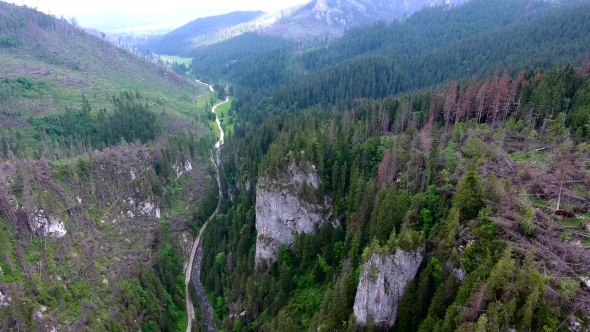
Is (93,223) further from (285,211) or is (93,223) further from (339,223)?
(339,223)

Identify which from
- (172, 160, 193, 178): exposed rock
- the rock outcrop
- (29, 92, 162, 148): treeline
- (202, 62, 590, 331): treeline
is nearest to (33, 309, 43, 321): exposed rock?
(202, 62, 590, 331): treeline

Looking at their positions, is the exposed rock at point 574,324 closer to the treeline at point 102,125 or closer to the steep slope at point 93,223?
the steep slope at point 93,223

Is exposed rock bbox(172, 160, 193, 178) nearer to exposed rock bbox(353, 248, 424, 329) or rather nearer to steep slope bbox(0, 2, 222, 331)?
steep slope bbox(0, 2, 222, 331)

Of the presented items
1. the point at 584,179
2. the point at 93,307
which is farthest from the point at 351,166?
the point at 93,307

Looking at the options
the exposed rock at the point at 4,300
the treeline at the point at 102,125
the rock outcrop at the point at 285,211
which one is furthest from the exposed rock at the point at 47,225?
the treeline at the point at 102,125

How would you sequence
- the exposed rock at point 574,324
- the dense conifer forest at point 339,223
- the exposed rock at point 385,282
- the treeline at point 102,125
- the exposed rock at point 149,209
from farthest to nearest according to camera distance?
the treeline at point 102,125
the exposed rock at point 149,209
the exposed rock at point 385,282
the dense conifer forest at point 339,223
the exposed rock at point 574,324

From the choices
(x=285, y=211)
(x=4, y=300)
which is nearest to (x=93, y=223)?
(x=4, y=300)

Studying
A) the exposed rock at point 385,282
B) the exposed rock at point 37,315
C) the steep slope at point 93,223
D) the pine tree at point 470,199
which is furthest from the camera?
the steep slope at point 93,223
